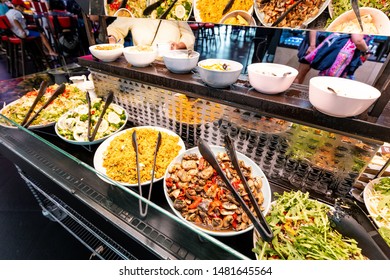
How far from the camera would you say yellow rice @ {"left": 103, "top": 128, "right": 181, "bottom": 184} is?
1239mm

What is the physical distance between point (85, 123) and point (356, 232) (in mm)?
1902

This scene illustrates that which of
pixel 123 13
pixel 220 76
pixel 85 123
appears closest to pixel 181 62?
pixel 220 76

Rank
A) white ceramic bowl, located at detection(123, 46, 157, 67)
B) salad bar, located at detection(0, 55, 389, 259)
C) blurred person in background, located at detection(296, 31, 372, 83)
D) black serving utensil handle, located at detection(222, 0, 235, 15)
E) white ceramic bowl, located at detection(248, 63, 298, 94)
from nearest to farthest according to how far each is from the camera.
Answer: salad bar, located at detection(0, 55, 389, 259), white ceramic bowl, located at detection(248, 63, 298, 94), black serving utensil handle, located at detection(222, 0, 235, 15), white ceramic bowl, located at detection(123, 46, 157, 67), blurred person in background, located at detection(296, 31, 372, 83)

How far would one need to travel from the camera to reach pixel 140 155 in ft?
4.45

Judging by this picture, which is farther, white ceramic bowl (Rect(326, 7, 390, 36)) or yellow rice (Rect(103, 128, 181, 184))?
yellow rice (Rect(103, 128, 181, 184))

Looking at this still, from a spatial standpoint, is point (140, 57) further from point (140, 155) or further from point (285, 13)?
point (285, 13)

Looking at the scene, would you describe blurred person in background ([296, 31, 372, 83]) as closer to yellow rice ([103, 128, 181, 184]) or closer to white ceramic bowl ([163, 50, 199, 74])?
white ceramic bowl ([163, 50, 199, 74])

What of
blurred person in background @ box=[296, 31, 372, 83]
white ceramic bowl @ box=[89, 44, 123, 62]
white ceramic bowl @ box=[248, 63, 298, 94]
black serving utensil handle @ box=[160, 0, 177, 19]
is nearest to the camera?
white ceramic bowl @ box=[248, 63, 298, 94]

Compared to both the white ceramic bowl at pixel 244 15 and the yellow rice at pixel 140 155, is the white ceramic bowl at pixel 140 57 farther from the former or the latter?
the white ceramic bowl at pixel 244 15

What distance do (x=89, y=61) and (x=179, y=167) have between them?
1368mm

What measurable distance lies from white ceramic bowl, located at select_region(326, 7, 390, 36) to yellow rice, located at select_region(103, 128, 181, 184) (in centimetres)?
114

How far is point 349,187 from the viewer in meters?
1.18

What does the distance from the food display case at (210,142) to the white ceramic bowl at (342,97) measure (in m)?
0.06

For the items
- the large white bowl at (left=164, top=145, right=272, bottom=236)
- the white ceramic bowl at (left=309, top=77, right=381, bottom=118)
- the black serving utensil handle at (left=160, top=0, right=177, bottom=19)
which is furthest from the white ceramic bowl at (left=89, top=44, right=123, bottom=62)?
the white ceramic bowl at (left=309, top=77, right=381, bottom=118)
